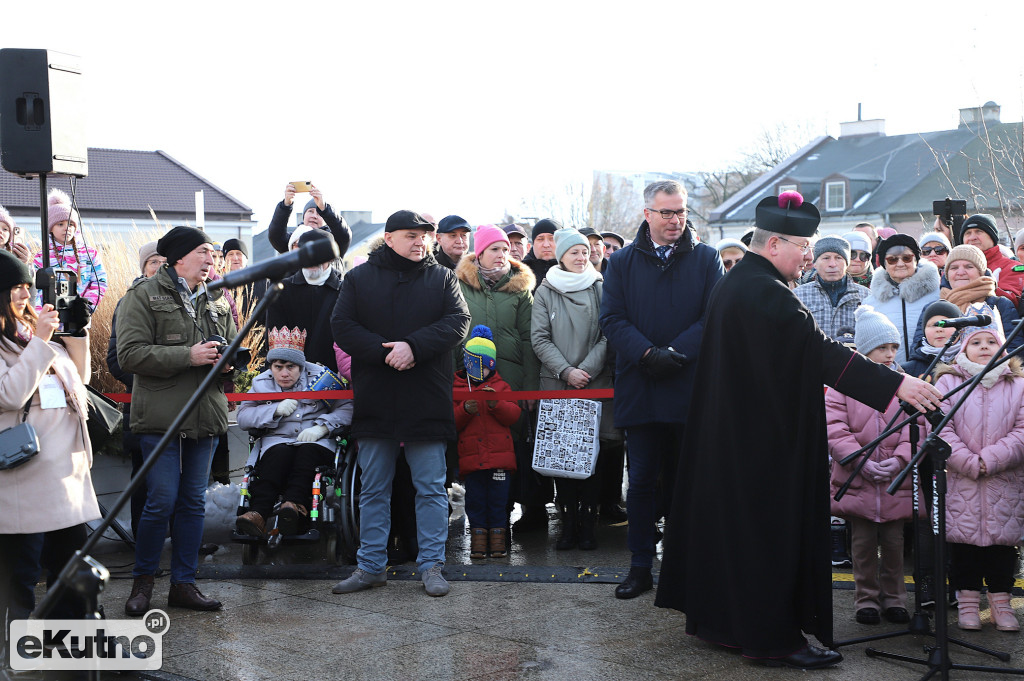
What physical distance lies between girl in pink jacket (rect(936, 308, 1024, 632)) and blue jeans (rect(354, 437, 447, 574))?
2924mm

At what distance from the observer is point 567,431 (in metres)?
7.27

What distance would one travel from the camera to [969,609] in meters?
5.50

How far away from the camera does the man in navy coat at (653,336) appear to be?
20.4 feet

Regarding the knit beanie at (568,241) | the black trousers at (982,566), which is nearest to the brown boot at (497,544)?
the knit beanie at (568,241)

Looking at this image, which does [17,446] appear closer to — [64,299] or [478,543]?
[64,299]

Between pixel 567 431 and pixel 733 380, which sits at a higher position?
pixel 733 380

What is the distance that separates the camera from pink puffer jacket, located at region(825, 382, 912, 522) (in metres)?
5.74

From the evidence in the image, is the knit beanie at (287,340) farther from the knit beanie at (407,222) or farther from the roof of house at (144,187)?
the roof of house at (144,187)

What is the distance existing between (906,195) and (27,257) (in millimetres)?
39528

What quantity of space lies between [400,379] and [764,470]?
238 centimetres

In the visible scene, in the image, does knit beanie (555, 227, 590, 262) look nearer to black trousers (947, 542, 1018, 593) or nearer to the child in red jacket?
the child in red jacket

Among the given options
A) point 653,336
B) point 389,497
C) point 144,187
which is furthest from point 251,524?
point 144,187

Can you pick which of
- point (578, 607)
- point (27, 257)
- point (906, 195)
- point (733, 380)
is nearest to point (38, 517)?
point (578, 607)

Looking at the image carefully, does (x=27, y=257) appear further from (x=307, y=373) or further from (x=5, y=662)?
(x=5, y=662)
